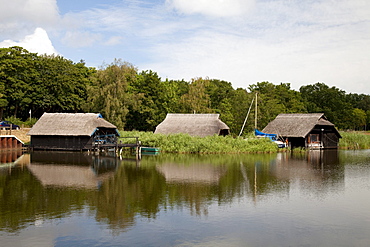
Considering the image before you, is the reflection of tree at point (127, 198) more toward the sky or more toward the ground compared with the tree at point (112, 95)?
more toward the ground

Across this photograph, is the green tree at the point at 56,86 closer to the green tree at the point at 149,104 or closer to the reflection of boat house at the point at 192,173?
the green tree at the point at 149,104

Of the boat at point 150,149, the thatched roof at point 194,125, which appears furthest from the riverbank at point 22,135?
the thatched roof at point 194,125

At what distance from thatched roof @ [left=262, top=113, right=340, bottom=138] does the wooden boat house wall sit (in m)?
19.5

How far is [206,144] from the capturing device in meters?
37.2

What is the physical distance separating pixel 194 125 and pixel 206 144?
887 cm

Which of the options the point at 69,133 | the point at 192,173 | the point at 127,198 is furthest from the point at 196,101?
the point at 127,198

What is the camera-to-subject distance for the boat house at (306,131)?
44000 mm

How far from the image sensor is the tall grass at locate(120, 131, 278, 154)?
37.2m

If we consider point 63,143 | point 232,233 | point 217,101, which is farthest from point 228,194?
point 217,101

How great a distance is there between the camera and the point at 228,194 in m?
17.8

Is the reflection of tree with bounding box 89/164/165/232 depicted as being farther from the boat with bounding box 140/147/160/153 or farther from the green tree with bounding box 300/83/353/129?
the green tree with bounding box 300/83/353/129

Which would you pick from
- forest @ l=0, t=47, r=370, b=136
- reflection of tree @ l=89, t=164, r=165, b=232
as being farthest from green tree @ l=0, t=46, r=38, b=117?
reflection of tree @ l=89, t=164, r=165, b=232

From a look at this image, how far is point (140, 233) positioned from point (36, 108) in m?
52.2

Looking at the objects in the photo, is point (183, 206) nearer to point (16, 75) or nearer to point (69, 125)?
point (69, 125)
